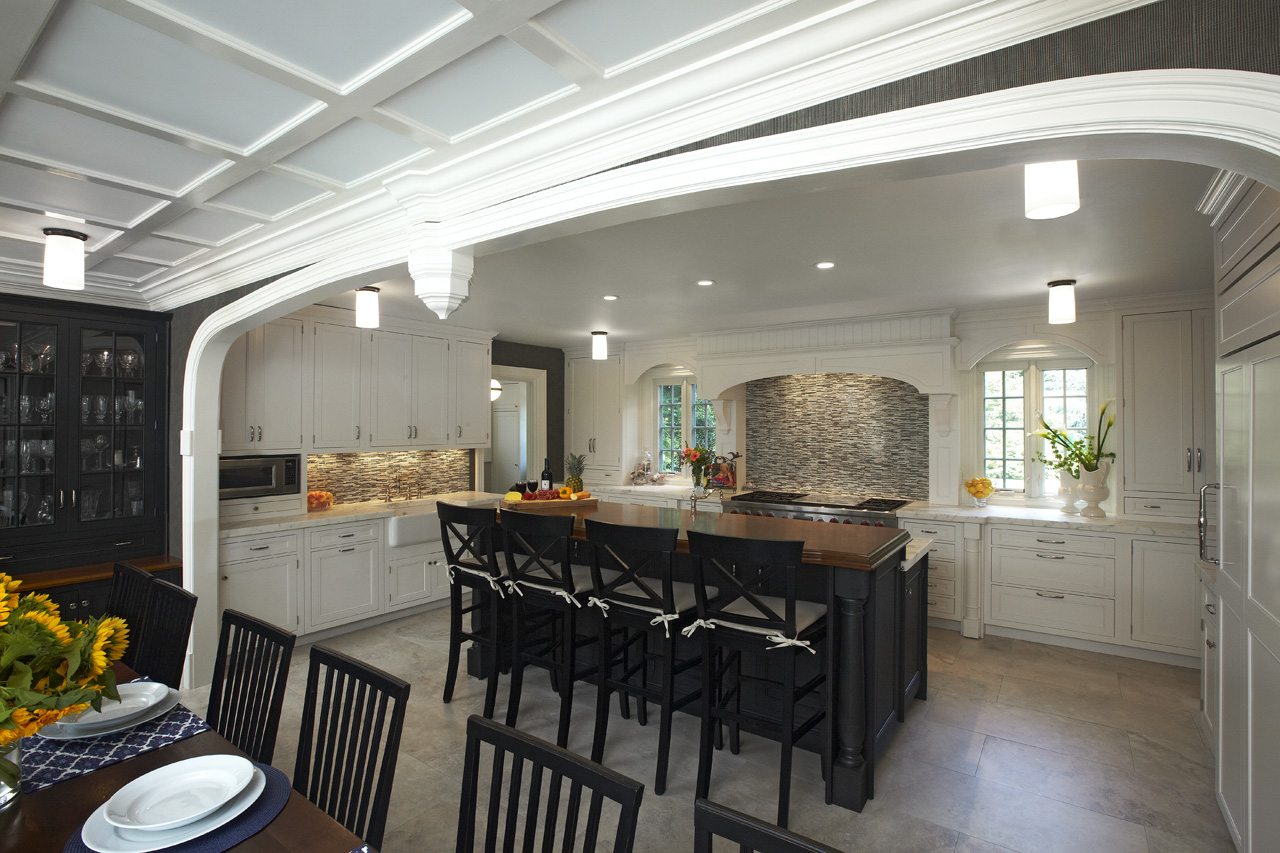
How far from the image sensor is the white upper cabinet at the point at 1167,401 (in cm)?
425

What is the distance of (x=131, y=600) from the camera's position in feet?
8.66

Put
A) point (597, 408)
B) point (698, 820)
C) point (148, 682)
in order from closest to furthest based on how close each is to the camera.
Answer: point (698, 820) → point (148, 682) → point (597, 408)

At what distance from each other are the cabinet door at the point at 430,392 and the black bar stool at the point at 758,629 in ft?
12.0

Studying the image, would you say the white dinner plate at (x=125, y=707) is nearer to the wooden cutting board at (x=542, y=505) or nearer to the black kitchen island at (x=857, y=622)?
the black kitchen island at (x=857, y=622)

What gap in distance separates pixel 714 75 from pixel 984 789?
291cm

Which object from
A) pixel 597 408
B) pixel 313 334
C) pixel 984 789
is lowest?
pixel 984 789

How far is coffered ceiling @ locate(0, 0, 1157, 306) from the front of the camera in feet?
4.65

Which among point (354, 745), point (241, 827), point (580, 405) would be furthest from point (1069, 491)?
point (241, 827)

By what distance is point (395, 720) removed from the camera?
1447mm

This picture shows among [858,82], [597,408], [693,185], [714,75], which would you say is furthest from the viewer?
[597,408]

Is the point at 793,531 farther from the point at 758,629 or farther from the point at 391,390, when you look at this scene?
the point at 391,390

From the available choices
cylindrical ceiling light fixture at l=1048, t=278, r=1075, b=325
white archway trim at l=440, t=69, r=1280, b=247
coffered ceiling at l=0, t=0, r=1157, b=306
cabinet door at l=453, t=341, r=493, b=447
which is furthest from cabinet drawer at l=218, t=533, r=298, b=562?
cylindrical ceiling light fixture at l=1048, t=278, r=1075, b=325

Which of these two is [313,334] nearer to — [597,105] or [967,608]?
[597,105]

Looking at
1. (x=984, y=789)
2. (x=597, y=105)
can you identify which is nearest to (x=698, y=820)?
(x=597, y=105)
